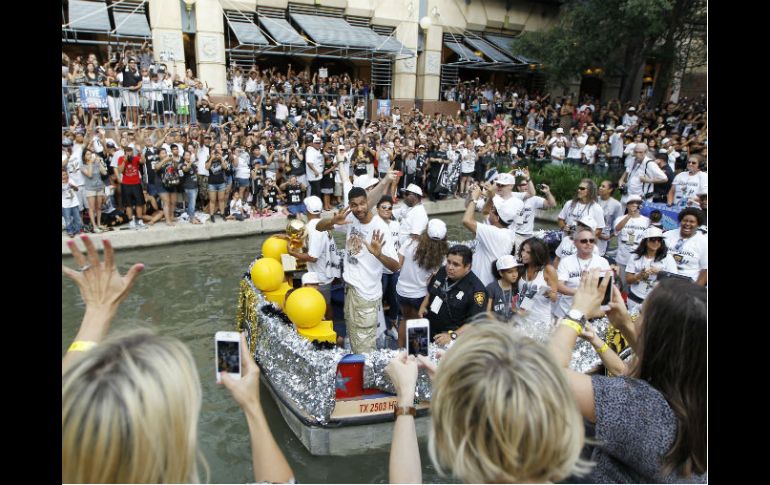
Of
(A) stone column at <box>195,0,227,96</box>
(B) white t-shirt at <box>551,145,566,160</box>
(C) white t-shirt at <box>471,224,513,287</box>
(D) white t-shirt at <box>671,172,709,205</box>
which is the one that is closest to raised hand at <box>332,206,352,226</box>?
(C) white t-shirt at <box>471,224,513,287</box>

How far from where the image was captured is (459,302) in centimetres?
480

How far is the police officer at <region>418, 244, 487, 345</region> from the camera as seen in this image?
15.5 feet

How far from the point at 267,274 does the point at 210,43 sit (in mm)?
14473

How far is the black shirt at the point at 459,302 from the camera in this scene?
15.7 ft

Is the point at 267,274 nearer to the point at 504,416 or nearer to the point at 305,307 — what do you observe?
the point at 305,307

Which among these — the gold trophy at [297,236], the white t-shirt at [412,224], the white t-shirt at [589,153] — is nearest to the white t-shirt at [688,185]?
the white t-shirt at [412,224]

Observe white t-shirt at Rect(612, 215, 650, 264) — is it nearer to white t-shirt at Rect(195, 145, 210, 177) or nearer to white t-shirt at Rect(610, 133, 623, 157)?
white t-shirt at Rect(195, 145, 210, 177)

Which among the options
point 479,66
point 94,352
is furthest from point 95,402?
point 479,66

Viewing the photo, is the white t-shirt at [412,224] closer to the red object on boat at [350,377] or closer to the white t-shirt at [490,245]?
the white t-shirt at [490,245]

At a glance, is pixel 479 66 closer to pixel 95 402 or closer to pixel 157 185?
pixel 157 185

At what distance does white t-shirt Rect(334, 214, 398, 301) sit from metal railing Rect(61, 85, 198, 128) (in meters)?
10.2

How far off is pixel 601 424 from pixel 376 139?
1410 centimetres

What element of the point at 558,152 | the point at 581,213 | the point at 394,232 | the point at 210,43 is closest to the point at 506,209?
the point at 581,213

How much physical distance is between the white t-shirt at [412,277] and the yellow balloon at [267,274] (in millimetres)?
1385
